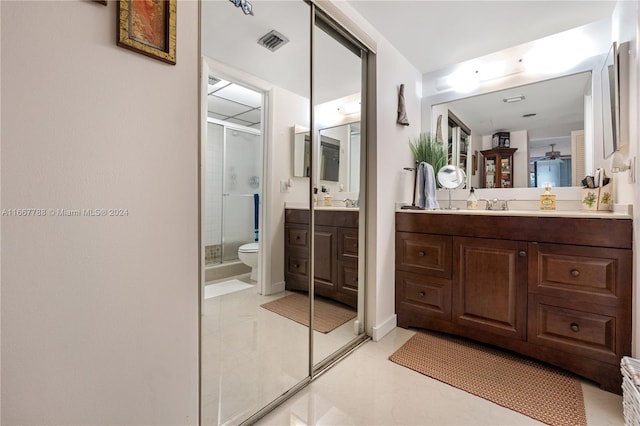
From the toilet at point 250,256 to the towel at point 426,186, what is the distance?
59.4 inches

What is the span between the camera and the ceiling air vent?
154 cm

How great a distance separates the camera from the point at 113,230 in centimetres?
88

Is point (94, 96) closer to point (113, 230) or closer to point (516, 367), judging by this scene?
point (113, 230)

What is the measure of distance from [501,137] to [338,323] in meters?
2.12

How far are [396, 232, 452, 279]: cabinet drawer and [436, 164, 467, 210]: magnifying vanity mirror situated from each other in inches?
26.8

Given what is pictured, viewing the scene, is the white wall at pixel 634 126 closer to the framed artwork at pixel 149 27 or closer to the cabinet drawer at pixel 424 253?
the cabinet drawer at pixel 424 253

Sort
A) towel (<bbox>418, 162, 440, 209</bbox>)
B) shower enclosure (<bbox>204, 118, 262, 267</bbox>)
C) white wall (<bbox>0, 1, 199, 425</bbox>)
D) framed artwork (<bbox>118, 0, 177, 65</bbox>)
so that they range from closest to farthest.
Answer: white wall (<bbox>0, 1, 199, 425</bbox>) → framed artwork (<bbox>118, 0, 177, 65</bbox>) → shower enclosure (<bbox>204, 118, 262, 267</bbox>) → towel (<bbox>418, 162, 440, 209</bbox>)

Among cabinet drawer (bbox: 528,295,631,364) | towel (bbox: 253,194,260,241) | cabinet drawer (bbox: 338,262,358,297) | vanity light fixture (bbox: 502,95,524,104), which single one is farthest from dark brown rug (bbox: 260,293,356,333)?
vanity light fixture (bbox: 502,95,524,104)

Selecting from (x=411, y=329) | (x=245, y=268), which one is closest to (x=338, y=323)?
(x=411, y=329)

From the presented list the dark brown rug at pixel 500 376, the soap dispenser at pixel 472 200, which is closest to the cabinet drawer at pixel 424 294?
the dark brown rug at pixel 500 376

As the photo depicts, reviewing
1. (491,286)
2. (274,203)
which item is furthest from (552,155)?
(274,203)

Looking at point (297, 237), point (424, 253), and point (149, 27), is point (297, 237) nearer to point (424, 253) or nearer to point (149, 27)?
point (424, 253)

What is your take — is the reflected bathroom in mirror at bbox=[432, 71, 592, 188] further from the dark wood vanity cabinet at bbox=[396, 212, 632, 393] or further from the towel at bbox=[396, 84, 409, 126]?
the dark wood vanity cabinet at bbox=[396, 212, 632, 393]

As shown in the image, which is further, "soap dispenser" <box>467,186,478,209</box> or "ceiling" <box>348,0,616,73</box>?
"soap dispenser" <box>467,186,478,209</box>
